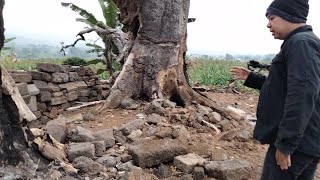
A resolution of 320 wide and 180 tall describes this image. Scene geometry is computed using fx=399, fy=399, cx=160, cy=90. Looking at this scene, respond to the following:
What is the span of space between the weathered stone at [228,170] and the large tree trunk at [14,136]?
155cm

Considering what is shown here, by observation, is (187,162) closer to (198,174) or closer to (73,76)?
(198,174)

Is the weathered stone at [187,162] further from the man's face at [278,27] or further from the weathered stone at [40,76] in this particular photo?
the weathered stone at [40,76]

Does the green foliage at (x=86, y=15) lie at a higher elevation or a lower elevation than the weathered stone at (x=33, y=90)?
higher

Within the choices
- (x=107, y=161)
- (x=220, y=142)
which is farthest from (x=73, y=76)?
(x=107, y=161)

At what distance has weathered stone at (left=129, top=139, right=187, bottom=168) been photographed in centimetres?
382

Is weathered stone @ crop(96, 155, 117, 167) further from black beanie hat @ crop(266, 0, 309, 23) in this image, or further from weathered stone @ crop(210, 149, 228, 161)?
black beanie hat @ crop(266, 0, 309, 23)

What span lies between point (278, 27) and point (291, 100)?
1.65ft

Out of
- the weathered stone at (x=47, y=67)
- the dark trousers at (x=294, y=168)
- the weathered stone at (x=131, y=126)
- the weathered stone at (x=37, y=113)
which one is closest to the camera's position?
the dark trousers at (x=294, y=168)

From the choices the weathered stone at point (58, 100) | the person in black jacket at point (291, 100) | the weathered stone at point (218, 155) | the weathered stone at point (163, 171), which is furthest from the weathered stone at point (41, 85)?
the person in black jacket at point (291, 100)

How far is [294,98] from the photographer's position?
2211 millimetres

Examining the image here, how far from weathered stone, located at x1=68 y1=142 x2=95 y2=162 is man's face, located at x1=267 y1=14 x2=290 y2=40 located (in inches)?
86.2

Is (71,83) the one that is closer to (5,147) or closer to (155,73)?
(155,73)

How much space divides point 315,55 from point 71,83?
18.2 feet

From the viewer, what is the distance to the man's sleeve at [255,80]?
9.53ft
